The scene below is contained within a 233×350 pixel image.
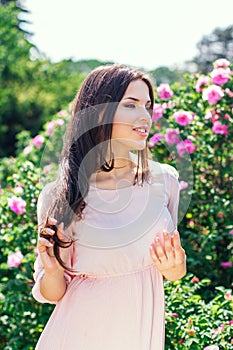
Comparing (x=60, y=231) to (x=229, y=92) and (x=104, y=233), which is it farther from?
(x=229, y=92)

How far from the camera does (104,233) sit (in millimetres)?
1966

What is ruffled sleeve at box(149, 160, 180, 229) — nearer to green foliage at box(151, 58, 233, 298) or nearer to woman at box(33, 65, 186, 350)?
woman at box(33, 65, 186, 350)

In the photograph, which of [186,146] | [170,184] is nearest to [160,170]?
[170,184]

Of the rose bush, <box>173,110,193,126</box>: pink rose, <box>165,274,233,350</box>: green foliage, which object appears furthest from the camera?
<box>173,110,193,126</box>: pink rose

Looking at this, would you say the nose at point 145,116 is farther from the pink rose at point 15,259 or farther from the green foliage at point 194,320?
the pink rose at point 15,259

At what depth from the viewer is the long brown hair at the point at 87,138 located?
1994mm

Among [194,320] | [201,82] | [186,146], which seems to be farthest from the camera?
[201,82]

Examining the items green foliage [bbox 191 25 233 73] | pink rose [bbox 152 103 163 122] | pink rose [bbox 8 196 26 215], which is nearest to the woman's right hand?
pink rose [bbox 8 196 26 215]

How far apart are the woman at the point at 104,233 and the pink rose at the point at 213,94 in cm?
175

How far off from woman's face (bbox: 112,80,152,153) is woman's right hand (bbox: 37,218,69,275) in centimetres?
30

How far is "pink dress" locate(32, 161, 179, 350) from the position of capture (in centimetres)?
197

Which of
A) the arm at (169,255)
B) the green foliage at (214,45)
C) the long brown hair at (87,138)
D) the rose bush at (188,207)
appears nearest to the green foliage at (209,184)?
the rose bush at (188,207)

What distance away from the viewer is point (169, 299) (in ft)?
9.95

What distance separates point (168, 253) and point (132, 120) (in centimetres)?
39
